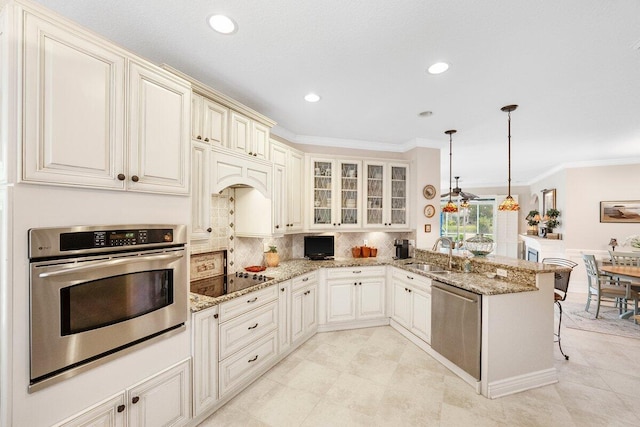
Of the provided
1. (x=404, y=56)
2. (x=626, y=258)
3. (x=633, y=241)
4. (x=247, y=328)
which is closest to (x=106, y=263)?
(x=247, y=328)

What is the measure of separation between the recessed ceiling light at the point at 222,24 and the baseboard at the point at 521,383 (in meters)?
3.41

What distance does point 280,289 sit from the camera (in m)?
2.85

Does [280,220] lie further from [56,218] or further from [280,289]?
[56,218]

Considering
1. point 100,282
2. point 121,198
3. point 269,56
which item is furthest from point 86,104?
point 269,56

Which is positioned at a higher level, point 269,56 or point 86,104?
point 269,56

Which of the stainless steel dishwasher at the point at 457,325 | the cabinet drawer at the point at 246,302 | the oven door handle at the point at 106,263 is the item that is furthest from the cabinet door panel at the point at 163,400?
the stainless steel dishwasher at the point at 457,325

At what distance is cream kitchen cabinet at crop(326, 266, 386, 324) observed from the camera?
362cm

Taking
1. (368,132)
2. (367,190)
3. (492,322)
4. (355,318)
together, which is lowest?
(355,318)

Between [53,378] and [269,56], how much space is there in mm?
2299

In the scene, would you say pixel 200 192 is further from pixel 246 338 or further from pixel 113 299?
pixel 246 338

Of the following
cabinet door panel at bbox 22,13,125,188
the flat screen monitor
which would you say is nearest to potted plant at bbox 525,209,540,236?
the flat screen monitor

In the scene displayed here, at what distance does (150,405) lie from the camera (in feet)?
5.41

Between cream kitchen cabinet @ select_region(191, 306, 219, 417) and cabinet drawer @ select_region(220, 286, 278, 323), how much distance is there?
0.29 feet

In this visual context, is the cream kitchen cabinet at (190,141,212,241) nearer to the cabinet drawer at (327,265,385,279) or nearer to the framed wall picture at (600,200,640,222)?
the cabinet drawer at (327,265,385,279)
